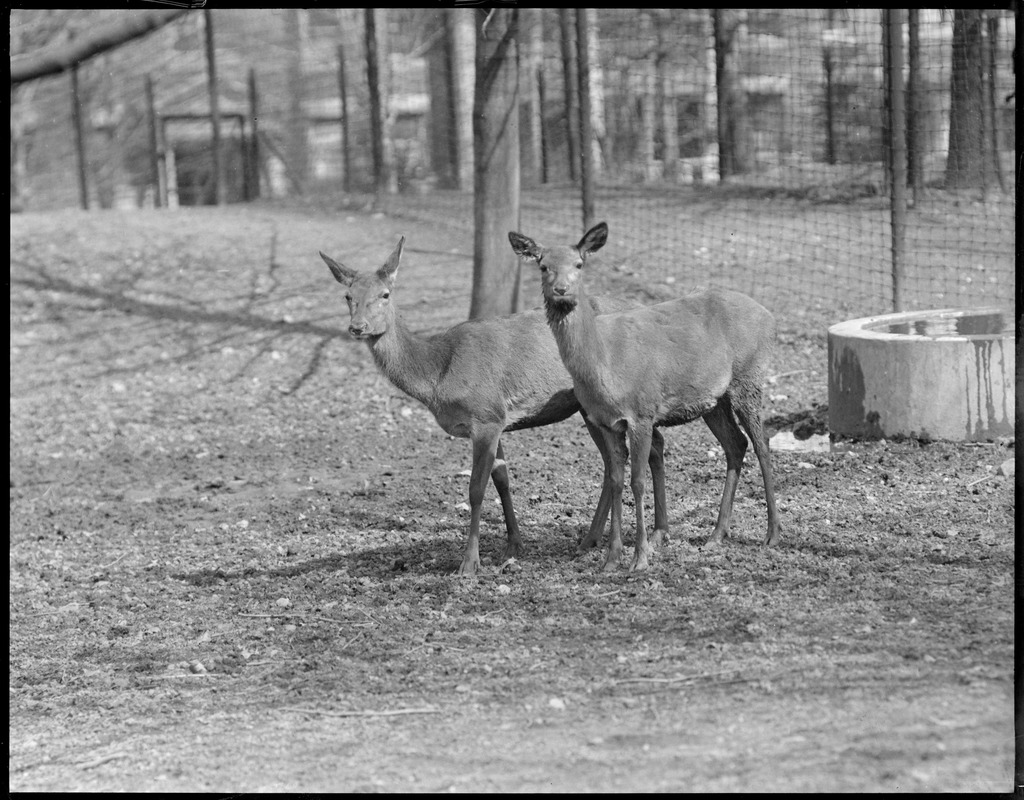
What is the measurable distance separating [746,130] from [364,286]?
12.7m

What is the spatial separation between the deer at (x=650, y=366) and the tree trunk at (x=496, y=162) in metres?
3.83

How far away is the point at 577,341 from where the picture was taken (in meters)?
6.34

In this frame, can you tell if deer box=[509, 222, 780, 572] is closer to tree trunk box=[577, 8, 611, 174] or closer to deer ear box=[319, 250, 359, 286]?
deer ear box=[319, 250, 359, 286]

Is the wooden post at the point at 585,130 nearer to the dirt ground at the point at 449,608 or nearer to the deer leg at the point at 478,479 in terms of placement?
the dirt ground at the point at 449,608

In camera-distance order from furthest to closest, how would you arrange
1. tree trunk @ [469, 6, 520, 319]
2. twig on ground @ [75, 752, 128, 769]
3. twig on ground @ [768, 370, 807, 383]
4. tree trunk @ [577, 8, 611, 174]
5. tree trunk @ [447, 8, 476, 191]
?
1. tree trunk @ [447, 8, 476, 191]
2. tree trunk @ [577, 8, 611, 174]
3. tree trunk @ [469, 6, 520, 319]
4. twig on ground @ [768, 370, 807, 383]
5. twig on ground @ [75, 752, 128, 769]

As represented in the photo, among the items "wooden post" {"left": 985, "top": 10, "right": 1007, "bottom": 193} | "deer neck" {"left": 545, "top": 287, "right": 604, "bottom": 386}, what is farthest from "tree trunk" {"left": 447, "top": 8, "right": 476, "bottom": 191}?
"deer neck" {"left": 545, "top": 287, "right": 604, "bottom": 386}

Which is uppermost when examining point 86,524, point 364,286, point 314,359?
point 364,286

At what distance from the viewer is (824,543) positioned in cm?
659

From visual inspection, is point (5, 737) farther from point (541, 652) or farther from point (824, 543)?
point (824, 543)

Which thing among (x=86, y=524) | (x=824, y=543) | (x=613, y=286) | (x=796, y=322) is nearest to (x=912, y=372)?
(x=824, y=543)

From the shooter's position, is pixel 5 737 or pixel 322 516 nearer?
pixel 5 737

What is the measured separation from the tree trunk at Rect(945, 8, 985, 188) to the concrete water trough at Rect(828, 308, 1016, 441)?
18.3 feet

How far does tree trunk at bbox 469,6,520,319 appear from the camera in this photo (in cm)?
1066

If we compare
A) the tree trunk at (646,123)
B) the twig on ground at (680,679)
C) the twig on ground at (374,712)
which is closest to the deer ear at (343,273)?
the twig on ground at (374,712)
